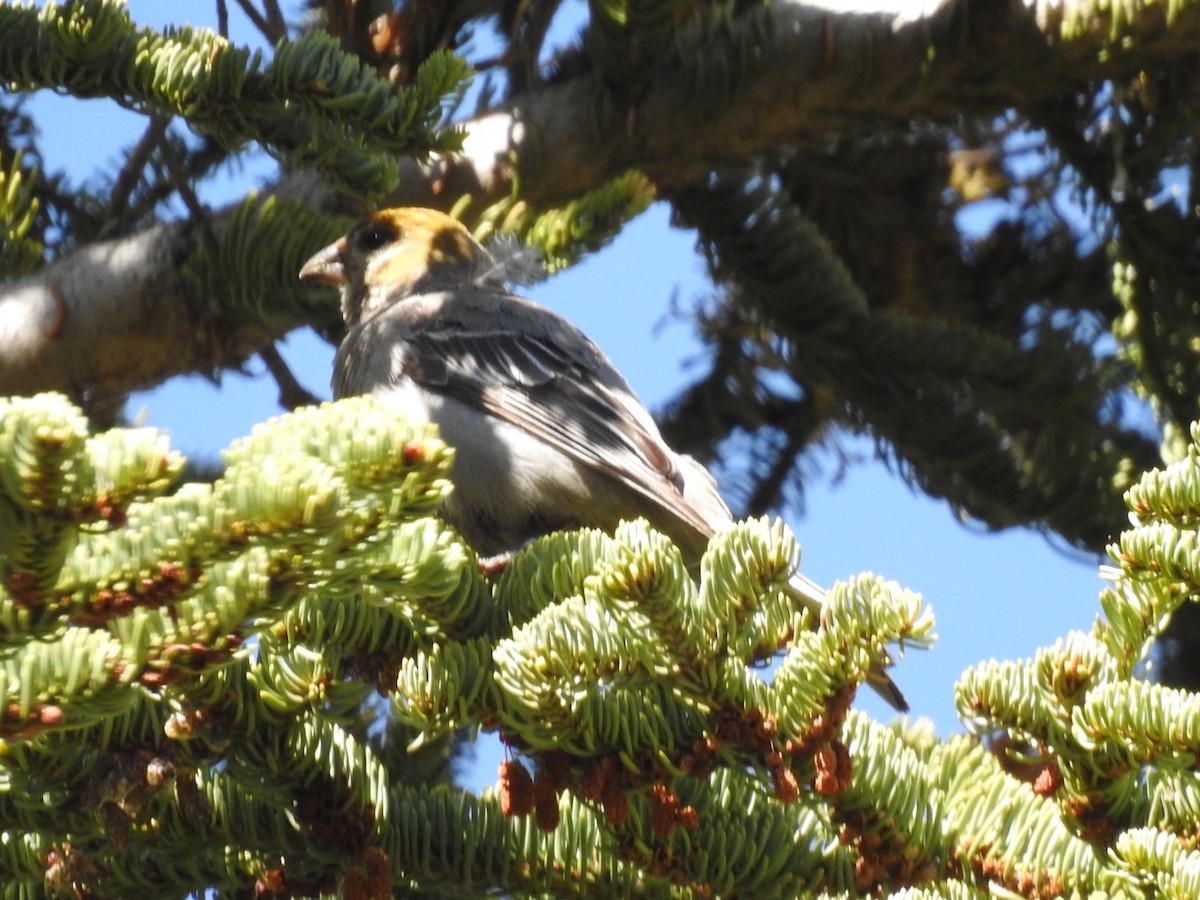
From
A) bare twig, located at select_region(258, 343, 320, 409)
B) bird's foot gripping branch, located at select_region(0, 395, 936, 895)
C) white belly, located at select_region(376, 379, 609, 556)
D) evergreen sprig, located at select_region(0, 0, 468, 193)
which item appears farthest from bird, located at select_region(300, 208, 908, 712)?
bird's foot gripping branch, located at select_region(0, 395, 936, 895)

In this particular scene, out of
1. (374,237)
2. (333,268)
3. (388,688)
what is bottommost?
(388,688)

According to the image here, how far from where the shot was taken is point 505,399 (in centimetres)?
452

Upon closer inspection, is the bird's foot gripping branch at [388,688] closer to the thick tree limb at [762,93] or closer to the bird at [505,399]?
the bird at [505,399]

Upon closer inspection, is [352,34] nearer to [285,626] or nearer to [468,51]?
[468,51]

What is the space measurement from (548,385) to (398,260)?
1.09m

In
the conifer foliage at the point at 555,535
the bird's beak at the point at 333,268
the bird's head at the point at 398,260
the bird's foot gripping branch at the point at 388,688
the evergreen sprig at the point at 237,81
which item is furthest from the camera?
the bird's head at the point at 398,260

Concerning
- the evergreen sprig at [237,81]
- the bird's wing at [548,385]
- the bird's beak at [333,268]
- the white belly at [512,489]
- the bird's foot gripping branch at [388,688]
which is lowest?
the bird's foot gripping branch at [388,688]

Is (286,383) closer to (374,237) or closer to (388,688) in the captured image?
(374,237)

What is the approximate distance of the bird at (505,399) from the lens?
13.6 ft

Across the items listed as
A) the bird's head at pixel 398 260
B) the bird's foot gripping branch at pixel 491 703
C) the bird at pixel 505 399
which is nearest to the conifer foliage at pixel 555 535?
the bird's foot gripping branch at pixel 491 703

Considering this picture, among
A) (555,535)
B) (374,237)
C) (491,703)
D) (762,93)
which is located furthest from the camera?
(374,237)

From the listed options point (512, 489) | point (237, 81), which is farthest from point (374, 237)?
point (237, 81)

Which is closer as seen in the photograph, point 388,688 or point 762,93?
point 388,688

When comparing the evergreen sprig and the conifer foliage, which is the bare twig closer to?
the conifer foliage
